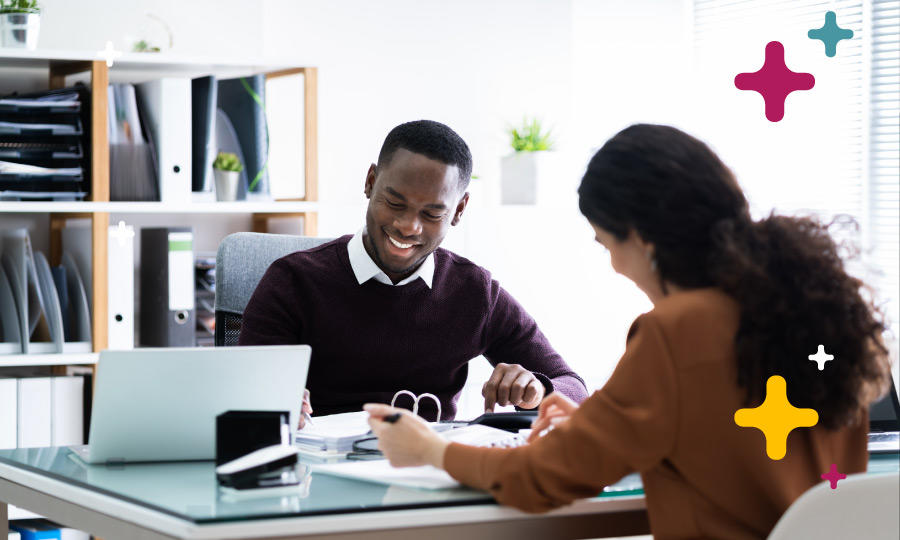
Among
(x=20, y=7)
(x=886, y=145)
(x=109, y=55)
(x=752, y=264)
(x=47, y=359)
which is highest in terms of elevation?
(x=20, y=7)

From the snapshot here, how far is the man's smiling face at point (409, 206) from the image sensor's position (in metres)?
2.10

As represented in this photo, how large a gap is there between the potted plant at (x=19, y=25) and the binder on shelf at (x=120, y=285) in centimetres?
54

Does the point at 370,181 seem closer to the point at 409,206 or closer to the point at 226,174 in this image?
the point at 409,206

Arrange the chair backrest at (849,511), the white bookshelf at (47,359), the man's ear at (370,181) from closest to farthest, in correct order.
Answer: the chair backrest at (849,511)
the man's ear at (370,181)
the white bookshelf at (47,359)

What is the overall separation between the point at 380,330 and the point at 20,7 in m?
1.51

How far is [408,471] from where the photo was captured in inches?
56.3

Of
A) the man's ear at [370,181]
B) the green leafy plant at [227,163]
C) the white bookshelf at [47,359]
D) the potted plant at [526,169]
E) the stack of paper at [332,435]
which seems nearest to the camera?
the stack of paper at [332,435]

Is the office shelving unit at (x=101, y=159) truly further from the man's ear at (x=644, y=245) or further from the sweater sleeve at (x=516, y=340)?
the man's ear at (x=644, y=245)

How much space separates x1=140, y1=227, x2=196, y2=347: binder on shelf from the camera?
308 cm

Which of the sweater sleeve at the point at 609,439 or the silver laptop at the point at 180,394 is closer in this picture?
the sweater sleeve at the point at 609,439

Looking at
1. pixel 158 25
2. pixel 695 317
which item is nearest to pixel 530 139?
pixel 158 25

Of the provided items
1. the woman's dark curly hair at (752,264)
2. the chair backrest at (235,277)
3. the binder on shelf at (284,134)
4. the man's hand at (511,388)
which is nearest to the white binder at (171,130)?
the binder on shelf at (284,134)

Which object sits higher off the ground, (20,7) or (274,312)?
(20,7)

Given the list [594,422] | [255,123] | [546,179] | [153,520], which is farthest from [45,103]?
[594,422]
